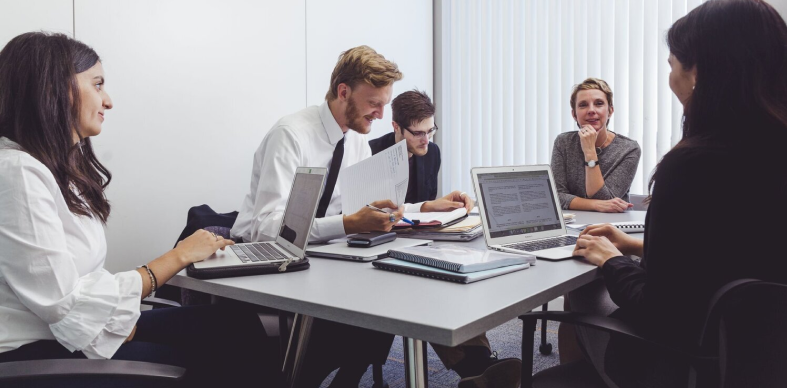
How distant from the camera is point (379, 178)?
1.79 m

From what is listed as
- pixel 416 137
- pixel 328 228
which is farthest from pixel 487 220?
pixel 416 137

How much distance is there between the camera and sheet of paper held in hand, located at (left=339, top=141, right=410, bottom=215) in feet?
5.80

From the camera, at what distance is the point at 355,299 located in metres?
1.05

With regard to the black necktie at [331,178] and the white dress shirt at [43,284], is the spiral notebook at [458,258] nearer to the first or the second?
the white dress shirt at [43,284]

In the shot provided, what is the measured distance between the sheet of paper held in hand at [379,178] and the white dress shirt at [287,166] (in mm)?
116


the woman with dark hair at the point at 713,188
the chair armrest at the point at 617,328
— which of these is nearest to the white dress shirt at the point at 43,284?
the chair armrest at the point at 617,328

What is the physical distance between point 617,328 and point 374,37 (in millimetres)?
3090

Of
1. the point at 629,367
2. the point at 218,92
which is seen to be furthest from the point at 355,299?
the point at 218,92

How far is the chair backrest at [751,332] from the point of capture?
0.90 meters

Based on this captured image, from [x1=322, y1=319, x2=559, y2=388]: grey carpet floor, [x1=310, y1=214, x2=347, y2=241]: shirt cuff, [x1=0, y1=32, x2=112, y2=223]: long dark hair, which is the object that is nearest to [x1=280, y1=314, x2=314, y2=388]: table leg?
[x1=310, y1=214, x2=347, y2=241]: shirt cuff

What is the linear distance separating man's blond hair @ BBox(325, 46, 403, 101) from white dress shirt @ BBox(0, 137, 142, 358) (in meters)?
1.31

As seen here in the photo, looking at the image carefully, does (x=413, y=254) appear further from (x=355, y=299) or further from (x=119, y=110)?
(x=119, y=110)

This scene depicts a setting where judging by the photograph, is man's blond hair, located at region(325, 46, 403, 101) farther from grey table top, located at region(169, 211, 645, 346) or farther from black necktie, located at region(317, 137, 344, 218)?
grey table top, located at region(169, 211, 645, 346)

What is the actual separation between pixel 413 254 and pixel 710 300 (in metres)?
0.62
